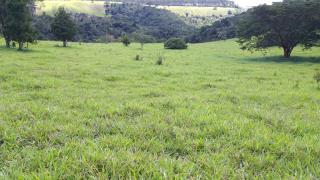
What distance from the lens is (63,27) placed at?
6394 cm

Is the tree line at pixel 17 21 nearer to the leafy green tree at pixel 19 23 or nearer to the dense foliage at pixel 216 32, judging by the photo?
the leafy green tree at pixel 19 23

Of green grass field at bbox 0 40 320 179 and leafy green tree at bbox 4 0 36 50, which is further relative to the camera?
leafy green tree at bbox 4 0 36 50

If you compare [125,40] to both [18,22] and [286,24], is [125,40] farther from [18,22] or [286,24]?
[286,24]

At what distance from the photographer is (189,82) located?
20.6 metres

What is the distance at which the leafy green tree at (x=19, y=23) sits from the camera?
4669cm

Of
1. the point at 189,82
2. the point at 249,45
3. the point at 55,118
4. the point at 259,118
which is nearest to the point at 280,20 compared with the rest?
the point at 249,45

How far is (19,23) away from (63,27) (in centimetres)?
1678

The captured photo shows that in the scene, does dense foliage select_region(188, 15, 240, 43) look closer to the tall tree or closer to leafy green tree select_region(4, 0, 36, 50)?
leafy green tree select_region(4, 0, 36, 50)

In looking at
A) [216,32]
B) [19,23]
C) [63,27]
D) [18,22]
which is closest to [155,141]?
[19,23]

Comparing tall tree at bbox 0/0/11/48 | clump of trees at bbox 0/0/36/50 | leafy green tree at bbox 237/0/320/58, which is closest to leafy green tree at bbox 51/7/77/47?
tall tree at bbox 0/0/11/48

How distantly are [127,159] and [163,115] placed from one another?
14.0 ft

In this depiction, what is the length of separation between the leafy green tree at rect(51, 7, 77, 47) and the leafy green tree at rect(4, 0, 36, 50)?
560 inches

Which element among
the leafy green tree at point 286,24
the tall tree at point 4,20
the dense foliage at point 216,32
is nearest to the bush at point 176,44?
the leafy green tree at point 286,24

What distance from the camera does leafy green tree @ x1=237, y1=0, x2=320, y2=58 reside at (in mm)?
43719
